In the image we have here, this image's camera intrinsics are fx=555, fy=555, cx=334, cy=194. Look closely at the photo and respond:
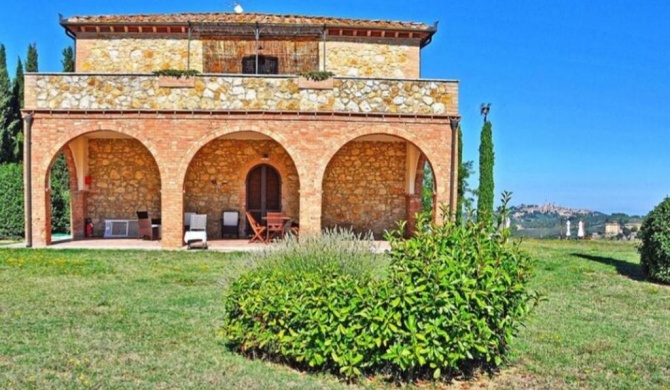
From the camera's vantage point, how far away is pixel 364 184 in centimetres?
1672

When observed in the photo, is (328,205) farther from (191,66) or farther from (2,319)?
(2,319)

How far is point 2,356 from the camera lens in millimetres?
5105

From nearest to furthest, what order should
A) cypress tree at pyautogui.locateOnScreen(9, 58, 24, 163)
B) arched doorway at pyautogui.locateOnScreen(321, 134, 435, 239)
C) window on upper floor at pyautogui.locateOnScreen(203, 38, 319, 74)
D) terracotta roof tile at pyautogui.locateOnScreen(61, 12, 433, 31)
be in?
terracotta roof tile at pyautogui.locateOnScreen(61, 12, 433, 31), arched doorway at pyautogui.locateOnScreen(321, 134, 435, 239), window on upper floor at pyautogui.locateOnScreen(203, 38, 319, 74), cypress tree at pyautogui.locateOnScreen(9, 58, 24, 163)

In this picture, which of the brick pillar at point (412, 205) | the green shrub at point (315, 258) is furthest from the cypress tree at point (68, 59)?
the green shrub at point (315, 258)

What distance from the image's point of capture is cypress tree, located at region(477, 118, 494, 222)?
61.2 feet

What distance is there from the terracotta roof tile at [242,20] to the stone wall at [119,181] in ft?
11.9

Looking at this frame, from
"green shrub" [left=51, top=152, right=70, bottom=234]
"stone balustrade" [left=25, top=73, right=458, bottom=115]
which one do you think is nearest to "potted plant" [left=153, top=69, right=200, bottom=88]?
"stone balustrade" [left=25, top=73, right=458, bottom=115]

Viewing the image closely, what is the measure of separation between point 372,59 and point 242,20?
4.13 m

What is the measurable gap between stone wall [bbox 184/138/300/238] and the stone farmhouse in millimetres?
33

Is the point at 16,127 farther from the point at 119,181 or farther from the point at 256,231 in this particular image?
the point at 256,231

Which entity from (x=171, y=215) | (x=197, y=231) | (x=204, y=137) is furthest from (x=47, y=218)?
(x=204, y=137)

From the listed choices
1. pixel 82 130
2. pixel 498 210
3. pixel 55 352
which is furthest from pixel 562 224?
pixel 55 352

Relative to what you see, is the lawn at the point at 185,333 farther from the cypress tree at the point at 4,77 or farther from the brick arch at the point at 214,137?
the cypress tree at the point at 4,77

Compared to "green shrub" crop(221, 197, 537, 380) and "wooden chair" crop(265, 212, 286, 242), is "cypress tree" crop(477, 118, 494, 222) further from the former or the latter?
"green shrub" crop(221, 197, 537, 380)
